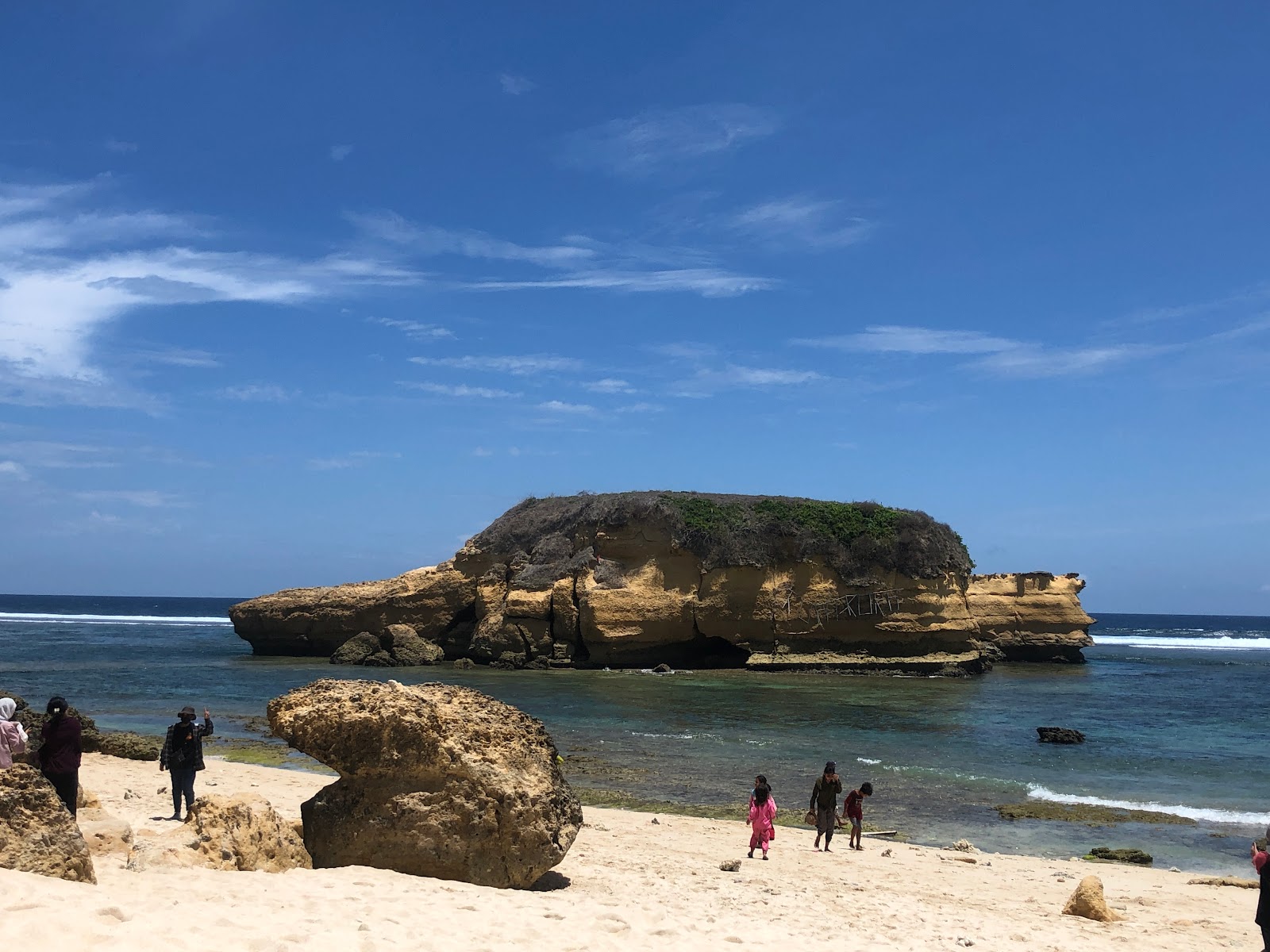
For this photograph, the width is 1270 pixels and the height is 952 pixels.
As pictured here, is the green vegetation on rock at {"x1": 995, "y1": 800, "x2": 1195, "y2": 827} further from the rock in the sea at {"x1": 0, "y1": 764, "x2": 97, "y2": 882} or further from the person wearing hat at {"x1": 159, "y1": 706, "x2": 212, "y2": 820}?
the rock in the sea at {"x1": 0, "y1": 764, "x2": 97, "y2": 882}

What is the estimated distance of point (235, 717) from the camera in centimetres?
2438

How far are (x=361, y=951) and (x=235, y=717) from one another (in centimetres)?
2093

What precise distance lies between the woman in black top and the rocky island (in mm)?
32315

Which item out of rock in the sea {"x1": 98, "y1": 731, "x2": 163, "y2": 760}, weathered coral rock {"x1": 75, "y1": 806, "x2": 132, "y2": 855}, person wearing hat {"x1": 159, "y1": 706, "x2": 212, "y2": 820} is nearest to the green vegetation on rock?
person wearing hat {"x1": 159, "y1": 706, "x2": 212, "y2": 820}

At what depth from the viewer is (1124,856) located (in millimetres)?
12656

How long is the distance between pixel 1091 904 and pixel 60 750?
31.8 ft

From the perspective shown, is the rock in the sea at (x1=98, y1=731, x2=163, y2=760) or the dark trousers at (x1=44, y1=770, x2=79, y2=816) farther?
the rock in the sea at (x1=98, y1=731, x2=163, y2=760)

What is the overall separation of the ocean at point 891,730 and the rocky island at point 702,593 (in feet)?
7.00

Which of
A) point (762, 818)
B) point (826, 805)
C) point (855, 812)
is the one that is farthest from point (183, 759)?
point (855, 812)

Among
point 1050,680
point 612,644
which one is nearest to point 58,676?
point 612,644

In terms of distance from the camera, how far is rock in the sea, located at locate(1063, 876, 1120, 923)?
9133 mm

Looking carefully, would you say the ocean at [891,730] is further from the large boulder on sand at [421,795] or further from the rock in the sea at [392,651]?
the large boulder on sand at [421,795]

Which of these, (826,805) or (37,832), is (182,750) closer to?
(37,832)

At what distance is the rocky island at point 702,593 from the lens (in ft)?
135
